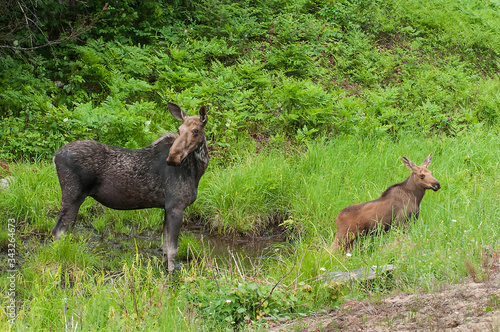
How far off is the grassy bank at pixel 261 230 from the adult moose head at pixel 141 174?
0.61 m

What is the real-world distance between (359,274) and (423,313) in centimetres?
132

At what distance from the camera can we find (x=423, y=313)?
4.26 m

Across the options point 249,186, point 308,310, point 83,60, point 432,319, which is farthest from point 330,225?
point 83,60

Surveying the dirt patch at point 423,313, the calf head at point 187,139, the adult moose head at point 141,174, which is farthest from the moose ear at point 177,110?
the dirt patch at point 423,313

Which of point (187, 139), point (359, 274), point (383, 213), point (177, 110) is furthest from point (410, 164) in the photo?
point (177, 110)

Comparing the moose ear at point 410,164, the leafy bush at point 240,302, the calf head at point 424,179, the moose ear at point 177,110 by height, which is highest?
the moose ear at point 177,110

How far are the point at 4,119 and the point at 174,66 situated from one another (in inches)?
166

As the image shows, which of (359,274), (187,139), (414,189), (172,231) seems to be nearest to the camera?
(359,274)

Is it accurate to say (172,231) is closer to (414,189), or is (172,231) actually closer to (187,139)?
(187,139)

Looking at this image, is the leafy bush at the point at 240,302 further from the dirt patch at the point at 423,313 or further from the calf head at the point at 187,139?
the calf head at the point at 187,139

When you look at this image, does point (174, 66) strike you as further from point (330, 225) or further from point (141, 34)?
point (330, 225)

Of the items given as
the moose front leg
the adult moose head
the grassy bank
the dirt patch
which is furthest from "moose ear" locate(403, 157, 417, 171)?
the moose front leg

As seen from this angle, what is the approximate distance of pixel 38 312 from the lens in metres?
5.05

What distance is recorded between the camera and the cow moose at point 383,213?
700cm
